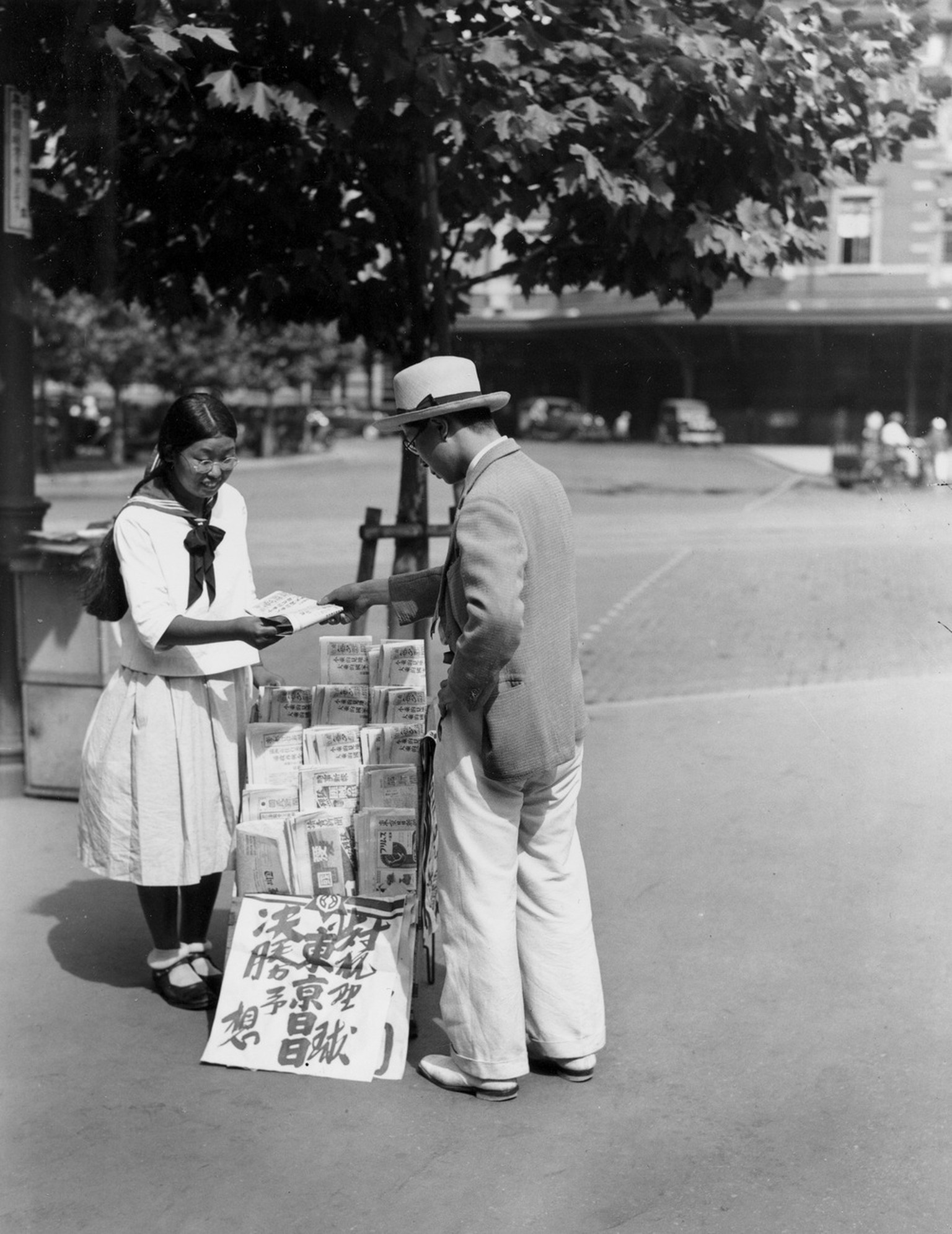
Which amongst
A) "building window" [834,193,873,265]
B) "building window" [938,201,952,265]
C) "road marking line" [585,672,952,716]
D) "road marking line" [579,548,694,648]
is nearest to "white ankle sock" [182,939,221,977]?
"road marking line" [585,672,952,716]

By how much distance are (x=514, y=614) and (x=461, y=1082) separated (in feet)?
4.06

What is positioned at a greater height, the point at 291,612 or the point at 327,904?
the point at 291,612

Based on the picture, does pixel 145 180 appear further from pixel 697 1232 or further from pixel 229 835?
pixel 697 1232

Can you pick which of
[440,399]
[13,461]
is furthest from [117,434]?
[440,399]

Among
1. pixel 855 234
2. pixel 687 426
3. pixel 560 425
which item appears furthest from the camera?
pixel 560 425

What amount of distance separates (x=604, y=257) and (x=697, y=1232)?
4.84m

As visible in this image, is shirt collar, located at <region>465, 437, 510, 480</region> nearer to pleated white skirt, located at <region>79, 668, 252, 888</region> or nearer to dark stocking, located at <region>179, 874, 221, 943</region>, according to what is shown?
pleated white skirt, located at <region>79, 668, 252, 888</region>

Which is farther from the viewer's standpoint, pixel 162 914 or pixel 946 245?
pixel 946 245

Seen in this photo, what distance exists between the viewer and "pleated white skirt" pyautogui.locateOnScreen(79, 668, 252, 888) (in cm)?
405

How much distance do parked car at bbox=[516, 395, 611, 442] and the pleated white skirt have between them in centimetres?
4230

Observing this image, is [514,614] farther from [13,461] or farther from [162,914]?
[13,461]

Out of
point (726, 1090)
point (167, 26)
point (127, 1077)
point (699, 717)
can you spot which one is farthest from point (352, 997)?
point (699, 717)

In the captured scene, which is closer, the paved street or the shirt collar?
the paved street

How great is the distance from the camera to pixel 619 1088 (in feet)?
12.4
